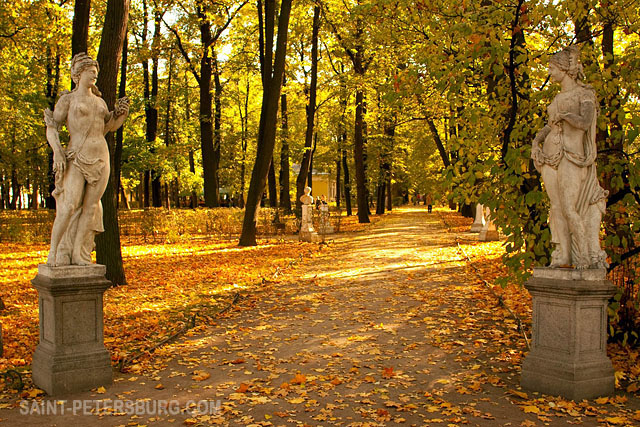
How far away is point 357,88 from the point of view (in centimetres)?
2392

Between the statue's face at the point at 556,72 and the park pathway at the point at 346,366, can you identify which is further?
the statue's face at the point at 556,72

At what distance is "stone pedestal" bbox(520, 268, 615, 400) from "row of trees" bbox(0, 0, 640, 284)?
3.74 feet

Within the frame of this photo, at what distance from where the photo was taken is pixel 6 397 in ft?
A: 16.6

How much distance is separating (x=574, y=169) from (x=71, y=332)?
4976 mm

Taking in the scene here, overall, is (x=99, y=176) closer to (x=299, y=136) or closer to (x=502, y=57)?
(x=502, y=57)

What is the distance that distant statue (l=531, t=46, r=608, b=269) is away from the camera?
496cm

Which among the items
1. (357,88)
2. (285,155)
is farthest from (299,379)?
(285,155)

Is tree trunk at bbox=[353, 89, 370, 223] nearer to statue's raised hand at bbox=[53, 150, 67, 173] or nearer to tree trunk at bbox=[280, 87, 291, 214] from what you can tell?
tree trunk at bbox=[280, 87, 291, 214]

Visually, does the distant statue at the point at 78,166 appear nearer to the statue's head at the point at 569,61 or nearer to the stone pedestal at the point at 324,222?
the statue's head at the point at 569,61

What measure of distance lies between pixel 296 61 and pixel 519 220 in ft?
84.4

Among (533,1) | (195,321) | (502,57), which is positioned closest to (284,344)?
(195,321)

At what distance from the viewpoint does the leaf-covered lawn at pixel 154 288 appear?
7.21 metres

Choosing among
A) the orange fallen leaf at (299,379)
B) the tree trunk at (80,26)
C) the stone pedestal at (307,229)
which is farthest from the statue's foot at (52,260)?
the stone pedestal at (307,229)

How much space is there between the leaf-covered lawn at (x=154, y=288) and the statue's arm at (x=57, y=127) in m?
2.34
